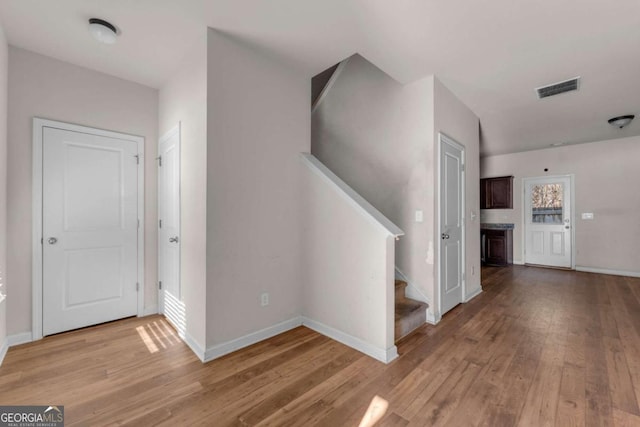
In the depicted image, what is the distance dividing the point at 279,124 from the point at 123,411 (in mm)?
2569

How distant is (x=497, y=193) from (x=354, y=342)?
621 centimetres

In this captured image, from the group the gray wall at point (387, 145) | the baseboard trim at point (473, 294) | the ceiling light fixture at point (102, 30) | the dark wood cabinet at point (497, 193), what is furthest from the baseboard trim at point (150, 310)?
the dark wood cabinet at point (497, 193)

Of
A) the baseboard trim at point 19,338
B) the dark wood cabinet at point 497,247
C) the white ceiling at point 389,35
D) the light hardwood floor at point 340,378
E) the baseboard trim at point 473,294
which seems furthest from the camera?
the dark wood cabinet at point 497,247

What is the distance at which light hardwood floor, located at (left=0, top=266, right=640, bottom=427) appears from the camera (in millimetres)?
1676

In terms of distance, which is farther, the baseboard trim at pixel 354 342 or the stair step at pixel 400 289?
the stair step at pixel 400 289

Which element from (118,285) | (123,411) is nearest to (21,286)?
(118,285)

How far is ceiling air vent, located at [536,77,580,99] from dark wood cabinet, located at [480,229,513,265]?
3792 mm

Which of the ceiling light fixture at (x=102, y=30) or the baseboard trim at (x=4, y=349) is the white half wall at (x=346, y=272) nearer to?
the ceiling light fixture at (x=102, y=30)

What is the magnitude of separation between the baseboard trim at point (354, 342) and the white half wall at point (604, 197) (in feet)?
19.8

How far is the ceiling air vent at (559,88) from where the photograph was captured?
320 cm

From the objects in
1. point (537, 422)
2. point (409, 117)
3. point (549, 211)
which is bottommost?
point (537, 422)

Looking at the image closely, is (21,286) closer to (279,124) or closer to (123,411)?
(123,411)

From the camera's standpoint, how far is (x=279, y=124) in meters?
2.83

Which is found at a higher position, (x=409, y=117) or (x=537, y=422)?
(x=409, y=117)
